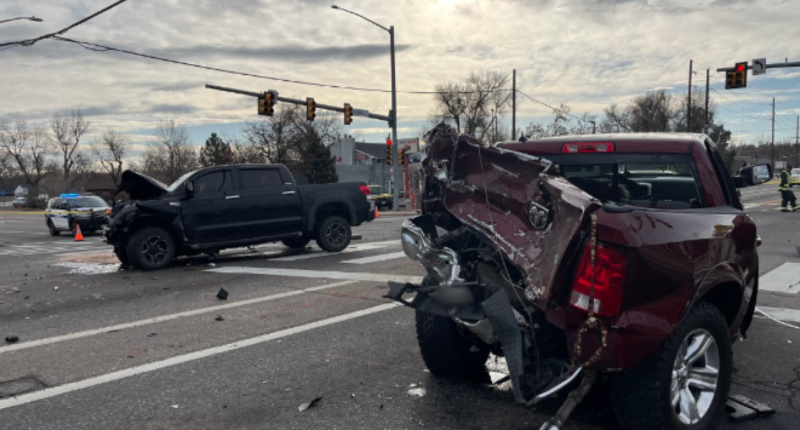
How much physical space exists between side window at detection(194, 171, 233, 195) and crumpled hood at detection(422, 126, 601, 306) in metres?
7.96

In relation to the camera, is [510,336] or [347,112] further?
[347,112]

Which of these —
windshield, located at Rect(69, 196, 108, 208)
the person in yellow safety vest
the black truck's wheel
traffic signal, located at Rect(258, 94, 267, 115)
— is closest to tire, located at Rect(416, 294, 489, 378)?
the black truck's wheel

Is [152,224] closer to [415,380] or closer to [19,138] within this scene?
[415,380]

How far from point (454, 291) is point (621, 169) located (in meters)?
1.60

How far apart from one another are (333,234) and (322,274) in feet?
9.78

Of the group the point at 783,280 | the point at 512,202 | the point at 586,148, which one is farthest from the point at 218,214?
the point at 783,280

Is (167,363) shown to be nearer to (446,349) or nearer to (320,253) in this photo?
(446,349)

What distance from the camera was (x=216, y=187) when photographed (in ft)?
37.6

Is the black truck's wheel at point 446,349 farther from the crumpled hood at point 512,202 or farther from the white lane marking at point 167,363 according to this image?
the white lane marking at point 167,363

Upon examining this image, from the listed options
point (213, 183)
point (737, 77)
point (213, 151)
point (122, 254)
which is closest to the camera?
point (122, 254)

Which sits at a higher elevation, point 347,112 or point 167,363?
point 347,112

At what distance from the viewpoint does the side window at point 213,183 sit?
447 inches

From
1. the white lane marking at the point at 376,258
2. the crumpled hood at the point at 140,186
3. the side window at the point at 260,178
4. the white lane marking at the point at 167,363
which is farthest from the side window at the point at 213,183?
the white lane marking at the point at 167,363

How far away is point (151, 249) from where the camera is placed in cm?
1084
